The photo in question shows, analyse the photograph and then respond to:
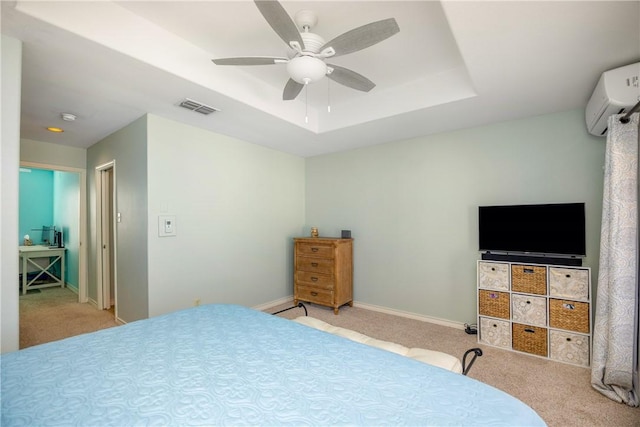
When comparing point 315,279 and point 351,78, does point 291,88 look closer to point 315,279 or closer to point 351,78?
point 351,78

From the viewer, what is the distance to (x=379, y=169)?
13.4 feet

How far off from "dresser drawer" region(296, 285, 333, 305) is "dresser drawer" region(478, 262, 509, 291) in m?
1.84

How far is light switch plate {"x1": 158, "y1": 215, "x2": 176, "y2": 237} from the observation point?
3100 millimetres

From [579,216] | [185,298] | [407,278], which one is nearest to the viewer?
[579,216]

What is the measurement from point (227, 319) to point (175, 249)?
1.65 m

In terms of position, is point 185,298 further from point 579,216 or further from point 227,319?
point 579,216

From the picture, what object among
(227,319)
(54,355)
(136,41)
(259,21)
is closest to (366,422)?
(227,319)

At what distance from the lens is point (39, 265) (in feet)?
18.6

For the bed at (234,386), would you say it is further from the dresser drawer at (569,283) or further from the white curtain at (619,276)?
the dresser drawer at (569,283)

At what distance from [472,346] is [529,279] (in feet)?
2.82

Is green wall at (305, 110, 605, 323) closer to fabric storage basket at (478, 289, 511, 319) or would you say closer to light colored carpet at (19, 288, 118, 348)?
fabric storage basket at (478, 289, 511, 319)

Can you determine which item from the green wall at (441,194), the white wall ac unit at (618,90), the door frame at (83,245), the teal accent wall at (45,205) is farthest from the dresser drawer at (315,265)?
the teal accent wall at (45,205)

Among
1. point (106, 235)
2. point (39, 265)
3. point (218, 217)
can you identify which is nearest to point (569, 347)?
point (218, 217)

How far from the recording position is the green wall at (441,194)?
289 cm
